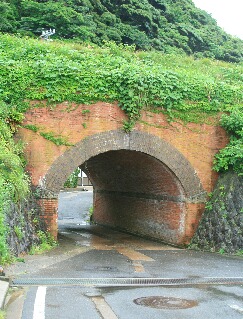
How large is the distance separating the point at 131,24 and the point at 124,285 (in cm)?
2858

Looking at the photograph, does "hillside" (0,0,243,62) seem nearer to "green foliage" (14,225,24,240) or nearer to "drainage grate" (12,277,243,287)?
"green foliage" (14,225,24,240)

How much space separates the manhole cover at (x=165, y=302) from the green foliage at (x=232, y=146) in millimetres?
7330

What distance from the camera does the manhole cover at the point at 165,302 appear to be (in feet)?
23.9

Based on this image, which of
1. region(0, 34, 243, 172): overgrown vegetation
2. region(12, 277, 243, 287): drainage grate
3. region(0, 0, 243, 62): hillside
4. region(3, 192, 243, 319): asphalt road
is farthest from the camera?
region(0, 0, 243, 62): hillside

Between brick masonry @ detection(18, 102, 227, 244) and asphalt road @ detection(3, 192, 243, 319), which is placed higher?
brick masonry @ detection(18, 102, 227, 244)

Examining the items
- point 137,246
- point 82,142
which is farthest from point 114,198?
point 82,142

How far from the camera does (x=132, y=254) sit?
1305 cm

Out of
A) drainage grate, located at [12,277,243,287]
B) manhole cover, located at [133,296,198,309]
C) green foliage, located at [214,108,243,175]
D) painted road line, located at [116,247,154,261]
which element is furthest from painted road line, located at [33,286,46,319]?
green foliage, located at [214,108,243,175]

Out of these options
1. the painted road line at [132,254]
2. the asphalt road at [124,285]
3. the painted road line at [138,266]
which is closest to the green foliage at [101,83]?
the painted road line at [132,254]

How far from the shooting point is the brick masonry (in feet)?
44.2

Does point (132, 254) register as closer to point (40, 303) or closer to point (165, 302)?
point (165, 302)

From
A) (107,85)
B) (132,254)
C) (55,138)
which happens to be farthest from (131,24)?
(132,254)

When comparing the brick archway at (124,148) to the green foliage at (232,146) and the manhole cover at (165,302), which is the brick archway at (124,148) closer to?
the green foliage at (232,146)

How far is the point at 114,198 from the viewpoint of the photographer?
66.7 feet
